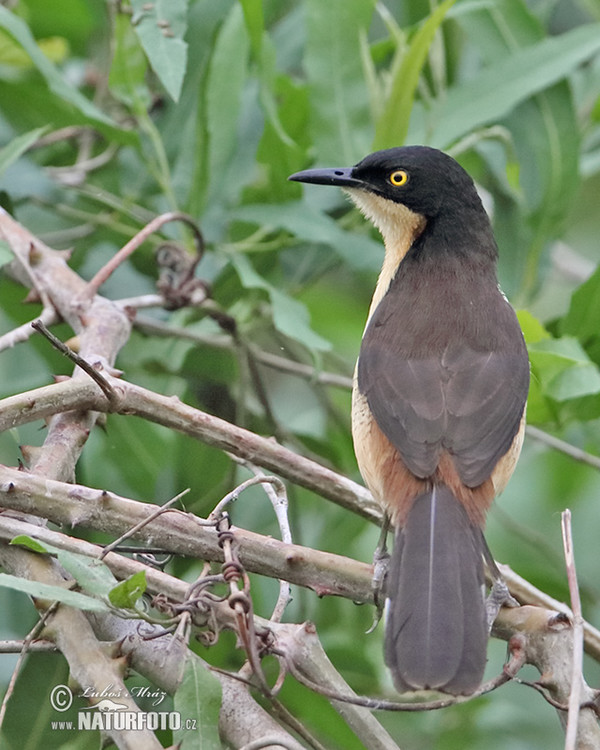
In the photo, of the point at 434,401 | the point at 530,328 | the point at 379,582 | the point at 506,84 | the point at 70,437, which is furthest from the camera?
the point at 506,84

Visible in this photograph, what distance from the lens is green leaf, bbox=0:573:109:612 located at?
2.64 metres

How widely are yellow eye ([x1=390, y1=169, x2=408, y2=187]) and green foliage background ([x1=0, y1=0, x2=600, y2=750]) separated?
0.37m

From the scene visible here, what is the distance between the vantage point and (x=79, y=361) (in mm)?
2980

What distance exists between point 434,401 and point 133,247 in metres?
1.32

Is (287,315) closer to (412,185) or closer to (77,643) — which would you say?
(412,185)

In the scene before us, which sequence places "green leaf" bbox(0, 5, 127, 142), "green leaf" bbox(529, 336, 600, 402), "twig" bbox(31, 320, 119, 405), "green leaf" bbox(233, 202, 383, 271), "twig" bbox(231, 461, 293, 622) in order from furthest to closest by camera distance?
"green leaf" bbox(233, 202, 383, 271) < "green leaf" bbox(0, 5, 127, 142) < "green leaf" bbox(529, 336, 600, 402) < "twig" bbox(231, 461, 293, 622) < "twig" bbox(31, 320, 119, 405)

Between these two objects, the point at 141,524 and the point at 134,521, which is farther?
the point at 134,521

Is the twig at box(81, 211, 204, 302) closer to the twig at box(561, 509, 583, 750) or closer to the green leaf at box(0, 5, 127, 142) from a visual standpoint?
the green leaf at box(0, 5, 127, 142)

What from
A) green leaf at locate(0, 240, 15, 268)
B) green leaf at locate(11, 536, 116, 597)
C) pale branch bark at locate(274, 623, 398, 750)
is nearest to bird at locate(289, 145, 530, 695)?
pale branch bark at locate(274, 623, 398, 750)

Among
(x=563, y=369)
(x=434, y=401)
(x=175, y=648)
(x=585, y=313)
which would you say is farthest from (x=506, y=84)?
(x=175, y=648)

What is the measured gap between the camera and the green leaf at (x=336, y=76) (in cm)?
510

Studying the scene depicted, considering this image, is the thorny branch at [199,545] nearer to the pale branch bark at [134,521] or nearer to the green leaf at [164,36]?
the pale branch bark at [134,521]

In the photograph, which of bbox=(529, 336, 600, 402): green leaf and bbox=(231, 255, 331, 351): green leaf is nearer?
bbox=(529, 336, 600, 402): green leaf

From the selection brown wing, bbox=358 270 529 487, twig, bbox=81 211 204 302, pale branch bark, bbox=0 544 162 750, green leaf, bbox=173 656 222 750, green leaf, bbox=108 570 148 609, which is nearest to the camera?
pale branch bark, bbox=0 544 162 750
